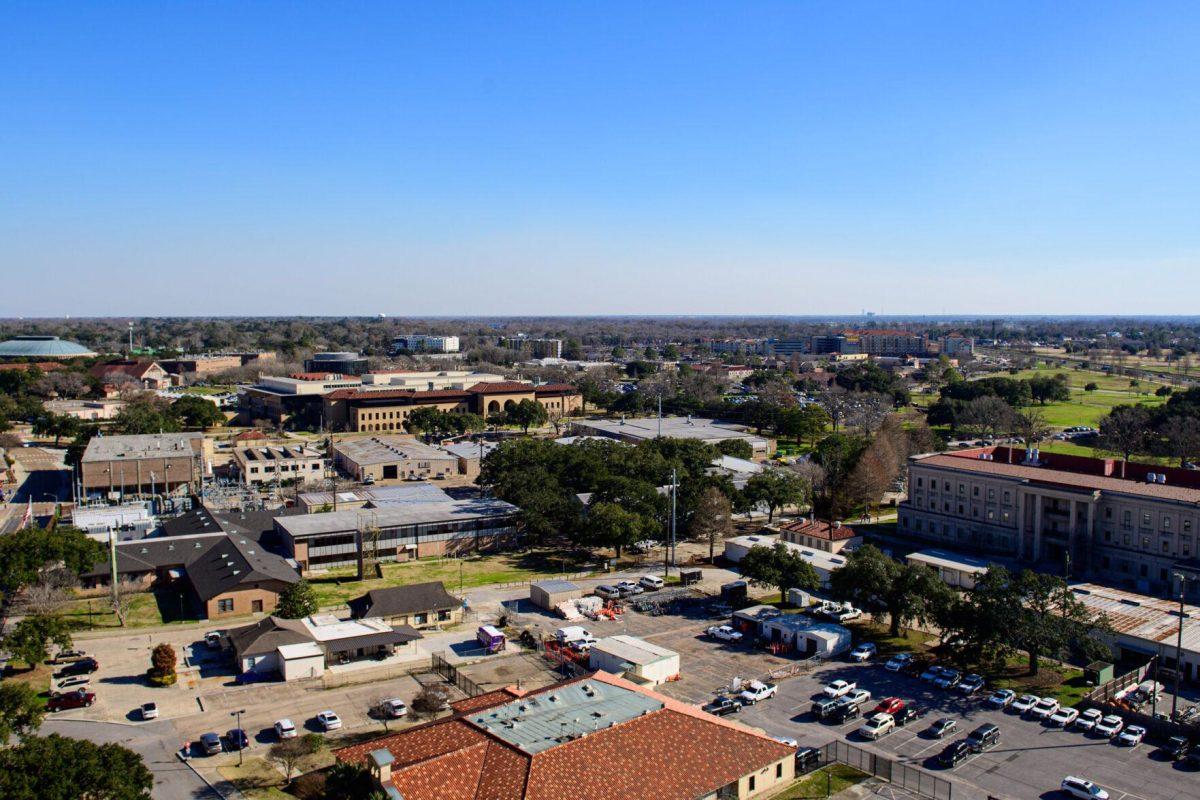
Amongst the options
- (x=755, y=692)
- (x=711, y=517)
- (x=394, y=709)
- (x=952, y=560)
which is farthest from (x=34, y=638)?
(x=952, y=560)

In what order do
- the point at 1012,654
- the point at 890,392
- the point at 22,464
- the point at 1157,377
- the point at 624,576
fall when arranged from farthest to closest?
1. the point at 1157,377
2. the point at 890,392
3. the point at 22,464
4. the point at 624,576
5. the point at 1012,654

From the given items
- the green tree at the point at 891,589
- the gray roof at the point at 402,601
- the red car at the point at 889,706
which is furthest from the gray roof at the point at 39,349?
the red car at the point at 889,706

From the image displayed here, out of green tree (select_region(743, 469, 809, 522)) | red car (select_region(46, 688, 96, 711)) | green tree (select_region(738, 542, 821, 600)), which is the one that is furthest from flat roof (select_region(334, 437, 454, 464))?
red car (select_region(46, 688, 96, 711))

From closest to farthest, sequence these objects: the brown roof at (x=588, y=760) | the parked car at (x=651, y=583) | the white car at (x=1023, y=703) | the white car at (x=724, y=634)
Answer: the brown roof at (x=588, y=760) → the white car at (x=1023, y=703) → the white car at (x=724, y=634) → the parked car at (x=651, y=583)

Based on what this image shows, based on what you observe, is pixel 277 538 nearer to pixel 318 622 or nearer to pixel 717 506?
pixel 318 622

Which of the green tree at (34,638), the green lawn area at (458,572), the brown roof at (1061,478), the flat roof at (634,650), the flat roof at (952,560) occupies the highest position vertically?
the brown roof at (1061,478)

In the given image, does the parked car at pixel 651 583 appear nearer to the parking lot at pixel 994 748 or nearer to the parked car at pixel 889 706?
the parking lot at pixel 994 748

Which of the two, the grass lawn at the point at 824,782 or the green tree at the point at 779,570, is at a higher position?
the green tree at the point at 779,570

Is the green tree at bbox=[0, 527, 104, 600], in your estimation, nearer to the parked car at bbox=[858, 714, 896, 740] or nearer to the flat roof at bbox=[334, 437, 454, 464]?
the flat roof at bbox=[334, 437, 454, 464]

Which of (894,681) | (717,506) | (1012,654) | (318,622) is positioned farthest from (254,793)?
(717,506)
